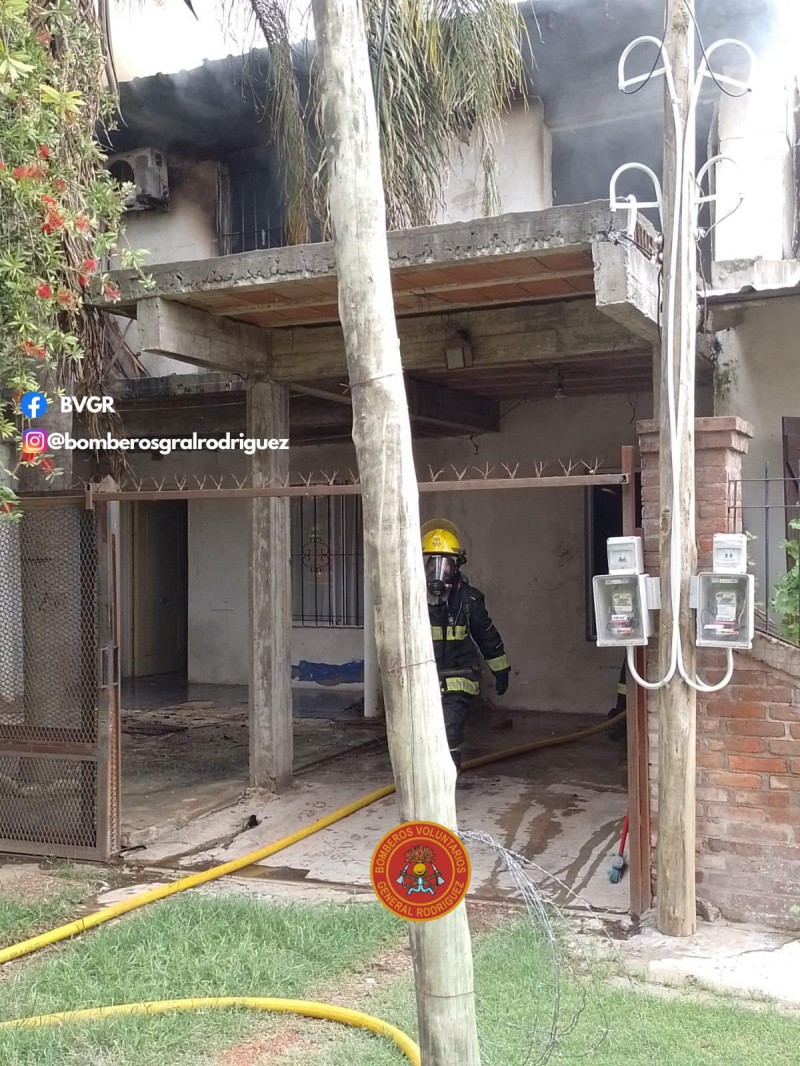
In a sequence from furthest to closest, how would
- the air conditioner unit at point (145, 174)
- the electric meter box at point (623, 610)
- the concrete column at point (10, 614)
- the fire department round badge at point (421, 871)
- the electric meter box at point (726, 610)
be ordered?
the air conditioner unit at point (145, 174), the concrete column at point (10, 614), the electric meter box at point (623, 610), the electric meter box at point (726, 610), the fire department round badge at point (421, 871)

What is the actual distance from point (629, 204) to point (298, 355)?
10.5 feet

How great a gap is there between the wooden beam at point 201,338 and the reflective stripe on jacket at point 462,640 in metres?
2.23

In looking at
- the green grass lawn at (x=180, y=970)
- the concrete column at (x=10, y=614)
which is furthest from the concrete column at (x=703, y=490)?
the concrete column at (x=10, y=614)

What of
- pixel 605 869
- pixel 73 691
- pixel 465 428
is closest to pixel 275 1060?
pixel 605 869

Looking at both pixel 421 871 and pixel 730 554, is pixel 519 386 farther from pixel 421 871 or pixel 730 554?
pixel 421 871

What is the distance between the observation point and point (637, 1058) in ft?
11.0

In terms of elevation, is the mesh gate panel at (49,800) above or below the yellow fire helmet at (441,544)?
below

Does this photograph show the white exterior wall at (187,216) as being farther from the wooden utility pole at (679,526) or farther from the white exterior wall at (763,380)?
the wooden utility pole at (679,526)

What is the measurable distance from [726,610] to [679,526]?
0.41 metres

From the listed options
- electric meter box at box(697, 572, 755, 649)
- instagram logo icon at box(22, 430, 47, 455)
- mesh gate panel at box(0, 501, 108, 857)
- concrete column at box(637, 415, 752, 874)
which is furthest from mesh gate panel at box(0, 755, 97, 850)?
electric meter box at box(697, 572, 755, 649)

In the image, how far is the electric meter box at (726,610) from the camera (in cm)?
436

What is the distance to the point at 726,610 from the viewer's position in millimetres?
4410

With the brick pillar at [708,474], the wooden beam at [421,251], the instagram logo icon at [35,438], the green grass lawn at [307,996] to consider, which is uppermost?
the wooden beam at [421,251]

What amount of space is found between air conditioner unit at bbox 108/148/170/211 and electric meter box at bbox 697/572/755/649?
7890 mm
